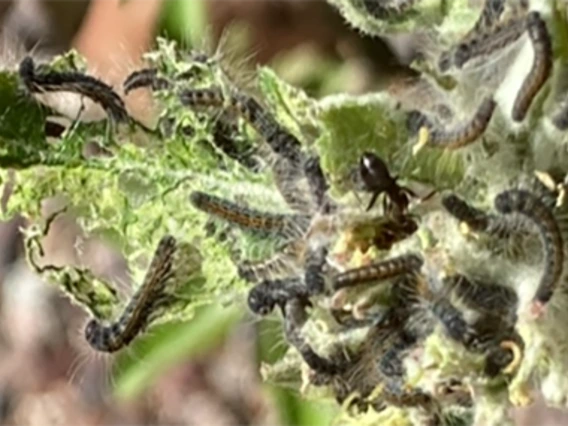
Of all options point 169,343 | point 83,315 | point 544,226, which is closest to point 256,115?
point 544,226

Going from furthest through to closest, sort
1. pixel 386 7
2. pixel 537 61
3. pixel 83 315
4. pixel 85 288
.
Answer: pixel 83 315 → pixel 85 288 → pixel 386 7 → pixel 537 61

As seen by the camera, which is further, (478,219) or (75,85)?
(75,85)

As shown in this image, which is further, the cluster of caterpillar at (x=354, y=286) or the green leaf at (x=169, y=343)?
the green leaf at (x=169, y=343)

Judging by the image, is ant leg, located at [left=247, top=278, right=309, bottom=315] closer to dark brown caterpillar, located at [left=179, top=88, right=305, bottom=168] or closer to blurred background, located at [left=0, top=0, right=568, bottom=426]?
dark brown caterpillar, located at [left=179, top=88, right=305, bottom=168]

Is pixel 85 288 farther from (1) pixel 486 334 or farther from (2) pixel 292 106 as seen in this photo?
(1) pixel 486 334

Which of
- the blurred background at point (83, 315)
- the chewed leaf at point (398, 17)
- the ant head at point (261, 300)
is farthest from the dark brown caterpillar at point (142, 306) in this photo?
the blurred background at point (83, 315)

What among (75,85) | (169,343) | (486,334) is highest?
(75,85)

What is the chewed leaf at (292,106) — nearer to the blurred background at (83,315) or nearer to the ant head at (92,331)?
the ant head at (92,331)
